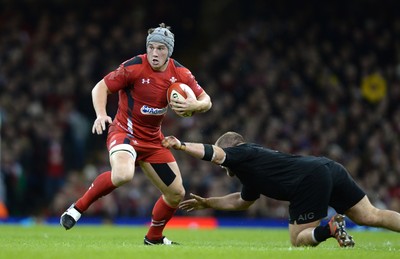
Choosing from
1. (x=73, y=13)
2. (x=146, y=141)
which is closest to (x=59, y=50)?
(x=73, y=13)

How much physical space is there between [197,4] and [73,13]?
13.2 feet

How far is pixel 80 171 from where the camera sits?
22.5 meters

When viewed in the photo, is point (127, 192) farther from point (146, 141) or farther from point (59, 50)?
point (146, 141)

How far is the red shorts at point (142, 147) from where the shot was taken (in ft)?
37.0

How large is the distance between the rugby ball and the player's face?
314 millimetres

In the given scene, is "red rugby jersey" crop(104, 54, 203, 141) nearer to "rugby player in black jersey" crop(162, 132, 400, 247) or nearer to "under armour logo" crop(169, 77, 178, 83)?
"under armour logo" crop(169, 77, 178, 83)

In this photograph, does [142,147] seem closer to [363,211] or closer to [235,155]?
[235,155]

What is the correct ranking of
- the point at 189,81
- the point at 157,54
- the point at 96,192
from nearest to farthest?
1. the point at 96,192
2. the point at 157,54
3. the point at 189,81

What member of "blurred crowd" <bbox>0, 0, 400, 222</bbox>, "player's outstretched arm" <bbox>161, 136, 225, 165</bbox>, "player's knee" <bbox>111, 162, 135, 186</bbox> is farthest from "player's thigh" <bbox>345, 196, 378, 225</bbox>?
"blurred crowd" <bbox>0, 0, 400, 222</bbox>

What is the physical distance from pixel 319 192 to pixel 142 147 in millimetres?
2331

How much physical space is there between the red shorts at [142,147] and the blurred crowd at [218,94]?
9339 mm

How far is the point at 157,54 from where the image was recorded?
36.8 ft

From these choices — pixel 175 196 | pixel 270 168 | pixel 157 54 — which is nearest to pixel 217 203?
pixel 175 196

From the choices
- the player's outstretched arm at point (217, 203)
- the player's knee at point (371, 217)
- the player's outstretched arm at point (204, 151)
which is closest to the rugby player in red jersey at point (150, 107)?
the player's outstretched arm at point (217, 203)
